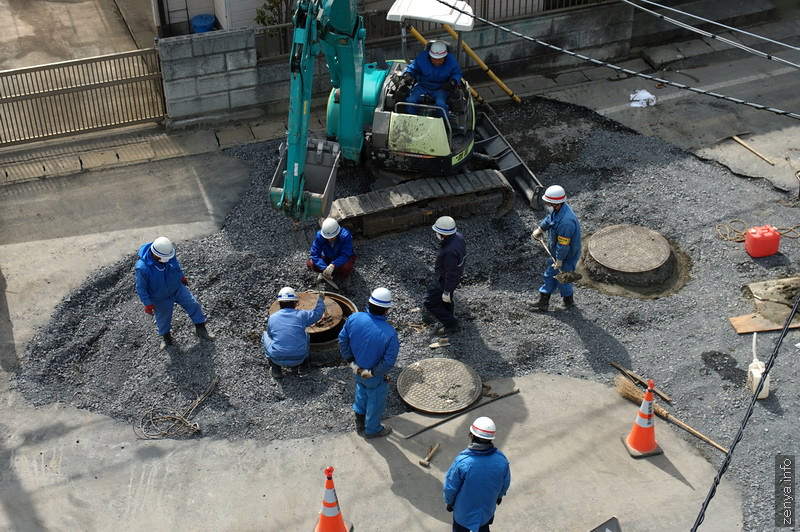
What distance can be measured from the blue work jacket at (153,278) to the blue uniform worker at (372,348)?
7.97 feet

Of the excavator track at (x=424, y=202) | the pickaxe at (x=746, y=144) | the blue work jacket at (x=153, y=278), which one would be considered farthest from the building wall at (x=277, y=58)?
the blue work jacket at (x=153, y=278)

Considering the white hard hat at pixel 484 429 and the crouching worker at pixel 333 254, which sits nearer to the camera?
the white hard hat at pixel 484 429

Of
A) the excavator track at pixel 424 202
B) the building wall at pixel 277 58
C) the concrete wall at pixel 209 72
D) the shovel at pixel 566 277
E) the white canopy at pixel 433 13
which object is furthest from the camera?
the building wall at pixel 277 58

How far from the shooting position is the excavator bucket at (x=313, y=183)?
35.1 feet

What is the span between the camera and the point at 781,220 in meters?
12.6

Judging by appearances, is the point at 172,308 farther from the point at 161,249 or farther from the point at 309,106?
the point at 309,106

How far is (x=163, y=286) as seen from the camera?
10.4 m

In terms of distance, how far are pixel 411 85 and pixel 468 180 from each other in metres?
1.73

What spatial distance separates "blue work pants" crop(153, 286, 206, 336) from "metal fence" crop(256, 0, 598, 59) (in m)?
5.60

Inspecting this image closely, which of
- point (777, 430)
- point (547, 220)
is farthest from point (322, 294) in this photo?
point (777, 430)

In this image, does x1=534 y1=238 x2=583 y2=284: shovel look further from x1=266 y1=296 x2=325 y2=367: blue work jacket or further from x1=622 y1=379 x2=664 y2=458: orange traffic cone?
x1=266 y1=296 x2=325 y2=367: blue work jacket

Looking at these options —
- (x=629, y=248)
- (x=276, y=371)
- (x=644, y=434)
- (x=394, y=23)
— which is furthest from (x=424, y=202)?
(x=644, y=434)

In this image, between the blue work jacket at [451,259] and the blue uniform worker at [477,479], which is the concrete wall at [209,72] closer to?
the blue work jacket at [451,259]

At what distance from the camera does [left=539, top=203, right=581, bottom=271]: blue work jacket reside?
35.7ft
